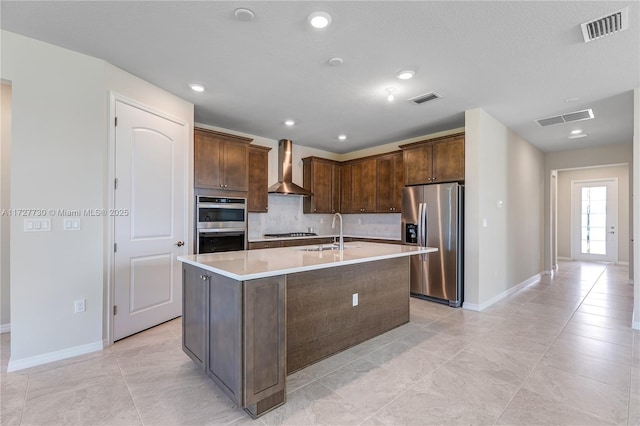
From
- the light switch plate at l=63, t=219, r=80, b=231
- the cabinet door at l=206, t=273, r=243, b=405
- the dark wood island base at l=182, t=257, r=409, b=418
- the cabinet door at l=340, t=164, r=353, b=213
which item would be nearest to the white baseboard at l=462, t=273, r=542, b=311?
the dark wood island base at l=182, t=257, r=409, b=418

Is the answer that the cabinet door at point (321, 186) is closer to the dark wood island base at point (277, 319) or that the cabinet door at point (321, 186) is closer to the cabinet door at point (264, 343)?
the dark wood island base at point (277, 319)

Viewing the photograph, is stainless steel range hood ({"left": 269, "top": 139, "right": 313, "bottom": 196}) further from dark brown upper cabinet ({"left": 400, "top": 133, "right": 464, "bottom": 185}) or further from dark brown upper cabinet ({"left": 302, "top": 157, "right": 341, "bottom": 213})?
dark brown upper cabinet ({"left": 400, "top": 133, "right": 464, "bottom": 185})

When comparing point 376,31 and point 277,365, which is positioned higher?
point 376,31

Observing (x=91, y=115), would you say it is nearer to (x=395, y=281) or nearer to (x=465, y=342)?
(x=395, y=281)

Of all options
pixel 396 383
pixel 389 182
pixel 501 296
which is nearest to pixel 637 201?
pixel 501 296

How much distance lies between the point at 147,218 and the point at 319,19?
2.60 metres

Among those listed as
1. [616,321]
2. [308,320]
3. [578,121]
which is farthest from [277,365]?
[578,121]

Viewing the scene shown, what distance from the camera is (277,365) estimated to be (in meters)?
1.96

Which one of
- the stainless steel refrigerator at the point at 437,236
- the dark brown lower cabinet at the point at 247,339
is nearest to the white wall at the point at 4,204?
the dark brown lower cabinet at the point at 247,339

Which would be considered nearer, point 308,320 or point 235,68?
point 308,320

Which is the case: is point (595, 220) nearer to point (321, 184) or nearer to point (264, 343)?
point (321, 184)

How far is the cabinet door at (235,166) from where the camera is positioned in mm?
4410

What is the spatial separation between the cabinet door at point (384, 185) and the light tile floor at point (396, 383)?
2.59 metres

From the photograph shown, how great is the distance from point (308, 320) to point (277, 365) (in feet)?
1.84
